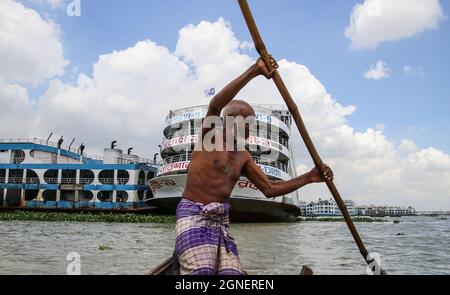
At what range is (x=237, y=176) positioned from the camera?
10.5 feet

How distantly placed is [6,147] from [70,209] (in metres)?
12.7

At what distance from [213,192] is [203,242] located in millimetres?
345

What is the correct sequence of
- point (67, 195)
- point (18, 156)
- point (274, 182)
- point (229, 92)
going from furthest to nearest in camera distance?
point (18, 156) → point (67, 195) → point (274, 182) → point (229, 92)

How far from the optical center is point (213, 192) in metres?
2.98

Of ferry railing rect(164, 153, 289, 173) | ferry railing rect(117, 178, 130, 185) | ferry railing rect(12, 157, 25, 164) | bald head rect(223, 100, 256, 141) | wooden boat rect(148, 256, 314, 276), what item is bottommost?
wooden boat rect(148, 256, 314, 276)

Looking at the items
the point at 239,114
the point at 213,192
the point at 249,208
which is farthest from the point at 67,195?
the point at 239,114

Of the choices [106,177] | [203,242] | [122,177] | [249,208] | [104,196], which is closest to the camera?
[203,242]

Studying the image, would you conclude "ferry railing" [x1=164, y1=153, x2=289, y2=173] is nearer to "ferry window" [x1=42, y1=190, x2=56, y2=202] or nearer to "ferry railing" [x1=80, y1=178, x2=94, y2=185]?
"ferry railing" [x1=80, y1=178, x2=94, y2=185]

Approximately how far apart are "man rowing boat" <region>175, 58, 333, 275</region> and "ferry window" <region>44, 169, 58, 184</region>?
40.8m

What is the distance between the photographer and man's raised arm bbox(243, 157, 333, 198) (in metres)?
3.38

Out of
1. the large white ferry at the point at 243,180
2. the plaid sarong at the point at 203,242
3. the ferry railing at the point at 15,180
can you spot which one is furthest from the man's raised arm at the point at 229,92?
the ferry railing at the point at 15,180

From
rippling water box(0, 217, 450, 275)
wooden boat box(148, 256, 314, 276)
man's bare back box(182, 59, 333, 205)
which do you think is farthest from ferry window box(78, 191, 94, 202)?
man's bare back box(182, 59, 333, 205)

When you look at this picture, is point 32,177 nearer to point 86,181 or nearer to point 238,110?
point 86,181
